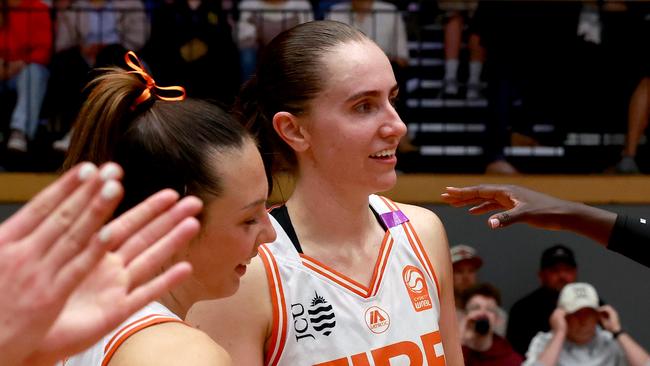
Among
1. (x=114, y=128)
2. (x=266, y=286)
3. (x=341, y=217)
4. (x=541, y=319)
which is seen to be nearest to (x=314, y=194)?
(x=341, y=217)

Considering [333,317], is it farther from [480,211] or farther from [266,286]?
[480,211]

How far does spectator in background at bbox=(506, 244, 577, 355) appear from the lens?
5.73 meters

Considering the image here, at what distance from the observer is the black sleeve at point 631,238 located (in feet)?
8.61

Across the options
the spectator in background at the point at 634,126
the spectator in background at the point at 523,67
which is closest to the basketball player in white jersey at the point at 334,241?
the spectator in background at the point at 523,67

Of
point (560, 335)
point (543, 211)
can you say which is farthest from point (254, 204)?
point (560, 335)

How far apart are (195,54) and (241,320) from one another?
4318mm

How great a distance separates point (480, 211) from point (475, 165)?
171 inches

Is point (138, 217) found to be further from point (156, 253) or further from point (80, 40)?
point (80, 40)

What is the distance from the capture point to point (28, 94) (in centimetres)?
675

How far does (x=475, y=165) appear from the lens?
23.0 feet

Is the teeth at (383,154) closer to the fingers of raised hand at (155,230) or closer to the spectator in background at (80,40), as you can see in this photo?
the fingers of raised hand at (155,230)

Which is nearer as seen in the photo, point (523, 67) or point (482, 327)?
point (482, 327)

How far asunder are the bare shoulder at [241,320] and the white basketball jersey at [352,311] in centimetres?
3

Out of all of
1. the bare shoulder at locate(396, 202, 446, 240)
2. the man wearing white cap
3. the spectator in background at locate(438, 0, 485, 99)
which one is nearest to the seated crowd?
the man wearing white cap
